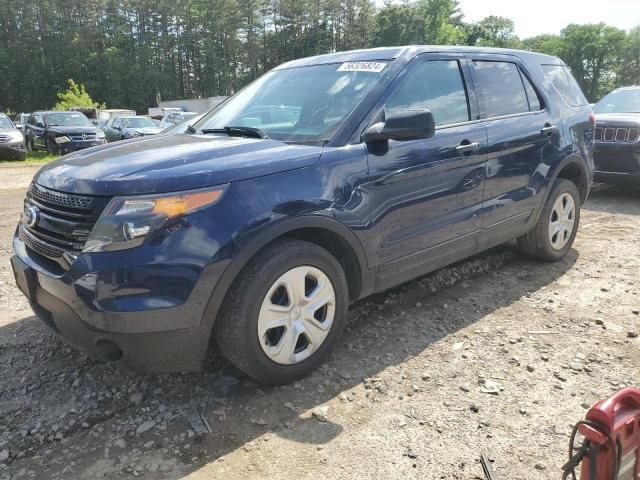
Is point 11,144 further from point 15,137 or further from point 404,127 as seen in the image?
point 404,127

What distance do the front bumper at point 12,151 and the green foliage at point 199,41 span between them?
63.3m

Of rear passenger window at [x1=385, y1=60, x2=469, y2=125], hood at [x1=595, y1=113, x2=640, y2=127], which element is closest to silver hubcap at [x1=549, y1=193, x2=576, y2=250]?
rear passenger window at [x1=385, y1=60, x2=469, y2=125]

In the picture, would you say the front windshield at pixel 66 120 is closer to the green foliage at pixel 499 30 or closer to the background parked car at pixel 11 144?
the background parked car at pixel 11 144

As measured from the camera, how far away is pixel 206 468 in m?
2.32

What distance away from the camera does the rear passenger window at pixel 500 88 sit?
13.0 ft

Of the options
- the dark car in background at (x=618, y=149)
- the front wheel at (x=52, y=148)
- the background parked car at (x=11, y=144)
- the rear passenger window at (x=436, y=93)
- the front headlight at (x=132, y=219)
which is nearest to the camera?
the front headlight at (x=132, y=219)

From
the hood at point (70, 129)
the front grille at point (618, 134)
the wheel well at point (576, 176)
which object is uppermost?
the hood at point (70, 129)

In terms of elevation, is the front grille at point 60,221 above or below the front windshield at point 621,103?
below

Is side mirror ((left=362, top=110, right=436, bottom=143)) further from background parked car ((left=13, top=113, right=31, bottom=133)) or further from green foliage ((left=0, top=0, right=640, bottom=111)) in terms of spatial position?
green foliage ((left=0, top=0, right=640, bottom=111))

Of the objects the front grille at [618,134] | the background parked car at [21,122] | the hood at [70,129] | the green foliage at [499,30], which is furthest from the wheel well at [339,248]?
the green foliage at [499,30]

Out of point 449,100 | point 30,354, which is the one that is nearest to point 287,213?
point 449,100

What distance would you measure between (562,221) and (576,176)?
507 mm

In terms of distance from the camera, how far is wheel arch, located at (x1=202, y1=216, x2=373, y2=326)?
2.52 meters

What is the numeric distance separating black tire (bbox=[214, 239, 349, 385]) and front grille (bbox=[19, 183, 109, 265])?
0.73 metres
